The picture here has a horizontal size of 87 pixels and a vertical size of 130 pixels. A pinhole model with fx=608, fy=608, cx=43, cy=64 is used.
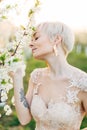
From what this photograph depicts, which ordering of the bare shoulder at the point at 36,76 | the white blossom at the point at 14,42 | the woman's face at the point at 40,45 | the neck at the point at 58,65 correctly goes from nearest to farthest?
the white blossom at the point at 14,42
the woman's face at the point at 40,45
the neck at the point at 58,65
the bare shoulder at the point at 36,76

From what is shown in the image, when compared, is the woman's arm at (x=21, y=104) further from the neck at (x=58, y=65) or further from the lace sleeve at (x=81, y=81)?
the lace sleeve at (x=81, y=81)

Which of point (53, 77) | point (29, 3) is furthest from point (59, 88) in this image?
point (29, 3)

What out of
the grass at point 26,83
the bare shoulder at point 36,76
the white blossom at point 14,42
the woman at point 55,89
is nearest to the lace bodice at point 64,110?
the woman at point 55,89

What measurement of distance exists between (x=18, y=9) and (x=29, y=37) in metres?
0.23

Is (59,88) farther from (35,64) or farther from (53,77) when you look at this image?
(35,64)

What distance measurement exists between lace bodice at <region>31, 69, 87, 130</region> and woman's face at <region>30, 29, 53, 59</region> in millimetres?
295

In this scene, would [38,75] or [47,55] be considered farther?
[38,75]

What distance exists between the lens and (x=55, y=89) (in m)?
4.78

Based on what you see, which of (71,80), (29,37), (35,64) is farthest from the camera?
(35,64)

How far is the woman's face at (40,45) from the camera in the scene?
15.0ft

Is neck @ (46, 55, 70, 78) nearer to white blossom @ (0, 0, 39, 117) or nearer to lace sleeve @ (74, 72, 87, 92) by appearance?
lace sleeve @ (74, 72, 87, 92)

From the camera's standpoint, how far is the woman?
4.62m

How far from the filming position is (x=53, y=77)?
481 cm

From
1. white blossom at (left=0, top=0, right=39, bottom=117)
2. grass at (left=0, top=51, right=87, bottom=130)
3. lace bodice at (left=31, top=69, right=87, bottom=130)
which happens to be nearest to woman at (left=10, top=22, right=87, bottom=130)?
lace bodice at (left=31, top=69, right=87, bottom=130)
